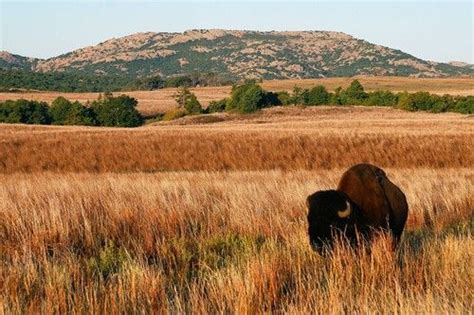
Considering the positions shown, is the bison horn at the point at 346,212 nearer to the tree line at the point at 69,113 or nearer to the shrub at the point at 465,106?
the tree line at the point at 69,113

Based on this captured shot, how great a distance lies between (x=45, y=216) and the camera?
26.9 feet

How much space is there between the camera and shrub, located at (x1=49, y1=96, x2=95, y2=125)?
7319 cm

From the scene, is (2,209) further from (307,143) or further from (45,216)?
(307,143)

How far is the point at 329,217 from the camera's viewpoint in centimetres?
611

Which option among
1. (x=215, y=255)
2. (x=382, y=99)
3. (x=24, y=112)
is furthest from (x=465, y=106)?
(x=215, y=255)

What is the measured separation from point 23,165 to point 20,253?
17913mm

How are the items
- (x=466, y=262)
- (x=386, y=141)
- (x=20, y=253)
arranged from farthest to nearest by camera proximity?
(x=386, y=141) → (x=20, y=253) → (x=466, y=262)

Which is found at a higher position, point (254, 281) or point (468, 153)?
point (254, 281)

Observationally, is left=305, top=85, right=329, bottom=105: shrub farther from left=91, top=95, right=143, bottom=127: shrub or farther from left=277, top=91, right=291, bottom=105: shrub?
left=91, top=95, right=143, bottom=127: shrub

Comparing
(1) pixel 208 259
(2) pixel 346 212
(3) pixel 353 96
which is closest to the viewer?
(2) pixel 346 212

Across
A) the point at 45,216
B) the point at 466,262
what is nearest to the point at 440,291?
the point at 466,262

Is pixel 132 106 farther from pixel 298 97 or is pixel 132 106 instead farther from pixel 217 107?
pixel 298 97

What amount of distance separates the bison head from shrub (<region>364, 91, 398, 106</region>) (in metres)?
80.0

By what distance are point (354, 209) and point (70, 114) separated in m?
70.5
